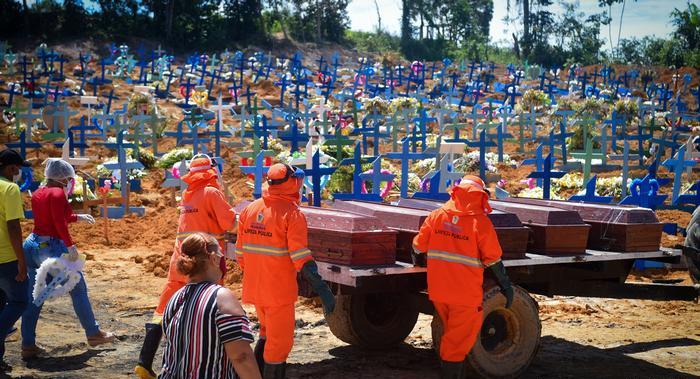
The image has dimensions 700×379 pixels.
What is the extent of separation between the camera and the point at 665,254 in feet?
23.6

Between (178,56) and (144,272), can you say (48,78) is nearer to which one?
(178,56)

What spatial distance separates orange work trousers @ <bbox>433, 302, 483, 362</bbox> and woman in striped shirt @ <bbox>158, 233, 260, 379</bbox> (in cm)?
251

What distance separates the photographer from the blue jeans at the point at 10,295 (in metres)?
6.46

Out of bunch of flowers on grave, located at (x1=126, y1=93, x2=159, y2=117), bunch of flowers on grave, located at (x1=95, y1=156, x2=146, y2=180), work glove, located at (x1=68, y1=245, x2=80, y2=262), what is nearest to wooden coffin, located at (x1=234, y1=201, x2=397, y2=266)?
work glove, located at (x1=68, y1=245, x2=80, y2=262)

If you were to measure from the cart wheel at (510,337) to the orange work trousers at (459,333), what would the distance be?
1.22 ft

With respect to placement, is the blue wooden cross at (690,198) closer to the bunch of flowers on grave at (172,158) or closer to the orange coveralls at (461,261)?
the orange coveralls at (461,261)

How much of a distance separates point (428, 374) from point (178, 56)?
38.2 metres

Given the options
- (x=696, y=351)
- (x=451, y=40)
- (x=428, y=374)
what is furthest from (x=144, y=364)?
(x=451, y=40)

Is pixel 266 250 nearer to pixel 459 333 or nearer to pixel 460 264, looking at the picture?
pixel 460 264

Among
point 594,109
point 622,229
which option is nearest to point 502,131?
point 594,109

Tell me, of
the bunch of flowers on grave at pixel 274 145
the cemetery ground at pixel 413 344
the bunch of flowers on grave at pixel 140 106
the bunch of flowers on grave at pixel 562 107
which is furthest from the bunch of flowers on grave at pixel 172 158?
the bunch of flowers on grave at pixel 562 107

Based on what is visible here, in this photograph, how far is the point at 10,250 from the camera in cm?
644

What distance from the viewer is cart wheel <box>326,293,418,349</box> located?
7.13m

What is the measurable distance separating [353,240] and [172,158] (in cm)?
1371
